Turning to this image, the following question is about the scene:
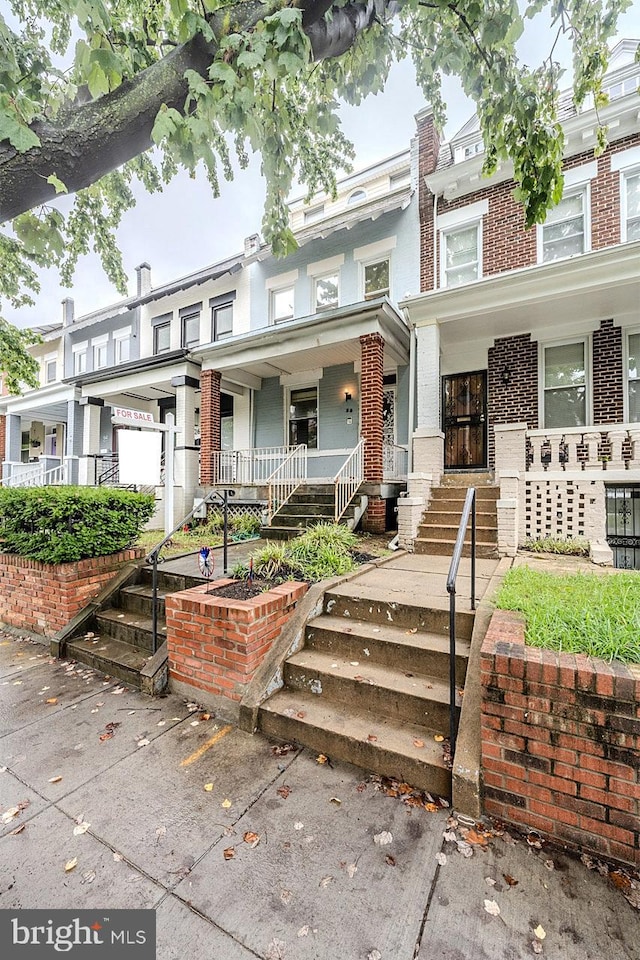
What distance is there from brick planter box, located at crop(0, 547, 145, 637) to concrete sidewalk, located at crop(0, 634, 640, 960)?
200 cm

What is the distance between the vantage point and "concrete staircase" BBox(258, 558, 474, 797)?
2420 millimetres

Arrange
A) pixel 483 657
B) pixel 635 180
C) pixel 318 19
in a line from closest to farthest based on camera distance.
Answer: pixel 483 657 → pixel 318 19 → pixel 635 180

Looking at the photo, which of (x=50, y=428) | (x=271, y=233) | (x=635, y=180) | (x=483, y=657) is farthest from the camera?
(x=50, y=428)

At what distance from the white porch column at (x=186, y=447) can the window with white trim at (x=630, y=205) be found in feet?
32.6

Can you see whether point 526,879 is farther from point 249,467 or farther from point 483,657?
point 249,467

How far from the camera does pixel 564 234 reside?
823 centimetres

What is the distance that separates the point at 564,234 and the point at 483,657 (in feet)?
31.4

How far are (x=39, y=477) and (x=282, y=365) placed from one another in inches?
346

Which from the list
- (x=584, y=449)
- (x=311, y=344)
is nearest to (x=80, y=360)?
(x=311, y=344)

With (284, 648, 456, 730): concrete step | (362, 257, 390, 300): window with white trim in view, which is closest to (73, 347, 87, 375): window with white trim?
(362, 257, 390, 300): window with white trim

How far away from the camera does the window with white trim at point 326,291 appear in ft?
35.4

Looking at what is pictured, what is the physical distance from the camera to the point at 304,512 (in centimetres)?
736

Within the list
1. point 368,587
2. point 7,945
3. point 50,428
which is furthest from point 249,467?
point 50,428

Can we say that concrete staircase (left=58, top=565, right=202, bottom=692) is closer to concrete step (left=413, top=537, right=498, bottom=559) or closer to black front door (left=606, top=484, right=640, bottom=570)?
concrete step (left=413, top=537, right=498, bottom=559)
